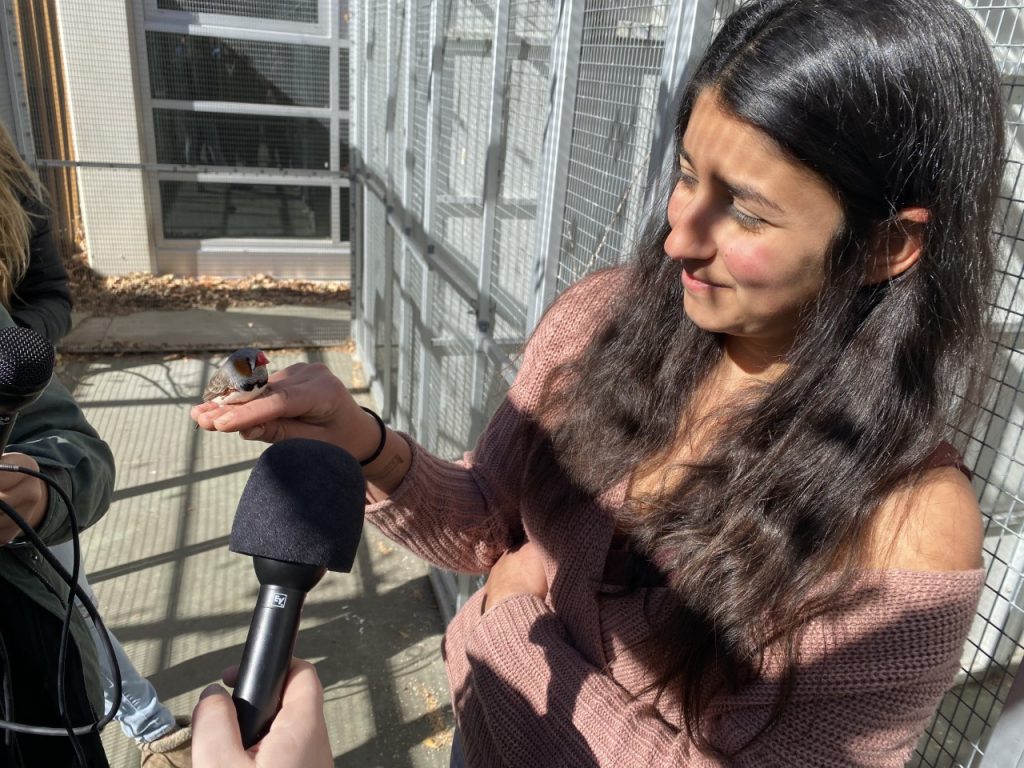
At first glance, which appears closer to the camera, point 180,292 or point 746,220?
point 746,220

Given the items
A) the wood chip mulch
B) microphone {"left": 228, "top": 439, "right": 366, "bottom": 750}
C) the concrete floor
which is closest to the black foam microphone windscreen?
microphone {"left": 228, "top": 439, "right": 366, "bottom": 750}

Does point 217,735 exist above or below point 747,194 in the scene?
below

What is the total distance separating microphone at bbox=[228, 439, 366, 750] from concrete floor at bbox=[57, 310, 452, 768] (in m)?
2.35

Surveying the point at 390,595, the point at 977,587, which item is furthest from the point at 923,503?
the point at 390,595

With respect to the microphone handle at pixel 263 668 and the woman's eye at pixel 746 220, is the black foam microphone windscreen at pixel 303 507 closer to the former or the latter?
the microphone handle at pixel 263 668

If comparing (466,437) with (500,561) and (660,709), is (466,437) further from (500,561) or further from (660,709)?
(660,709)

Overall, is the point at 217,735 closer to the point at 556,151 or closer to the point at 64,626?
the point at 64,626

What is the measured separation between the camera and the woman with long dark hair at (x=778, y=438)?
95cm

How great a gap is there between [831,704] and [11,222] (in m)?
2.34

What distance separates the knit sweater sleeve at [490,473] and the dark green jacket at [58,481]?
1.84 ft

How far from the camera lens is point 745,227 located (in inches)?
41.4

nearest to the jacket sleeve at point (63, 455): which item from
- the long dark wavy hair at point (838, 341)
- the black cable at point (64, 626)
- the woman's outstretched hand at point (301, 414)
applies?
the black cable at point (64, 626)

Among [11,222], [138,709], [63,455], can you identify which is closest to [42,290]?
[11,222]

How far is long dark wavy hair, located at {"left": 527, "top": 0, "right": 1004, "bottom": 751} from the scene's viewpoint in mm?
948
